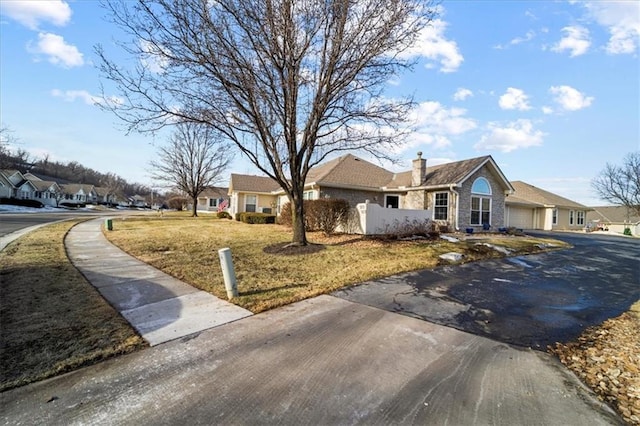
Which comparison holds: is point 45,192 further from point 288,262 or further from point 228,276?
point 228,276

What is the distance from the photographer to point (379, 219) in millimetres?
14742

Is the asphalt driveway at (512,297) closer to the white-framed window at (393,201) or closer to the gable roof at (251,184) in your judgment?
the white-framed window at (393,201)

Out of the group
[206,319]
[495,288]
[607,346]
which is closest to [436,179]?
[495,288]

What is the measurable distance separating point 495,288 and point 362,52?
7609mm

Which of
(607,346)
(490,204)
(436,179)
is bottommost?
(607,346)

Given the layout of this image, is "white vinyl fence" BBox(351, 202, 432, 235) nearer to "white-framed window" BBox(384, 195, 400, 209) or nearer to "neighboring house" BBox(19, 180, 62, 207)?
"white-framed window" BBox(384, 195, 400, 209)

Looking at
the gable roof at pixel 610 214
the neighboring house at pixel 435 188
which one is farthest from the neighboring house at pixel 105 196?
the gable roof at pixel 610 214

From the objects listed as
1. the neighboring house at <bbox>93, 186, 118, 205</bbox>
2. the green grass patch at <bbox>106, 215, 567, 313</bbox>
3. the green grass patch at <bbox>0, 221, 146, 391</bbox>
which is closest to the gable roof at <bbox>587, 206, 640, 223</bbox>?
the green grass patch at <bbox>106, 215, 567, 313</bbox>

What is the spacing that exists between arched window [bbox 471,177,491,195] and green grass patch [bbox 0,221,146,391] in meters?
19.9

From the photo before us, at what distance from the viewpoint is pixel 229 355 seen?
3451 mm

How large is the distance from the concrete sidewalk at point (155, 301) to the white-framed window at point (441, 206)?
54.9ft

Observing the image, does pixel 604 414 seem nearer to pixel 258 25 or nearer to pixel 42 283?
pixel 42 283

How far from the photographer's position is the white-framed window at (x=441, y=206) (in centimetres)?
1917

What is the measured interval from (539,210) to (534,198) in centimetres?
129
